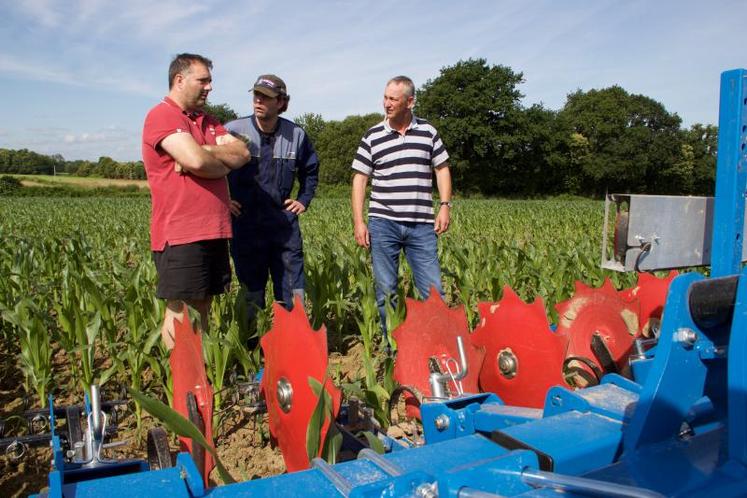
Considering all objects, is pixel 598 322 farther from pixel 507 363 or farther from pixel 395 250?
pixel 395 250

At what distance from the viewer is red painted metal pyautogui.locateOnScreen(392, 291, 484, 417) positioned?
2.80 metres

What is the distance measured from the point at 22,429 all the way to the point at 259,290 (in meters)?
1.59

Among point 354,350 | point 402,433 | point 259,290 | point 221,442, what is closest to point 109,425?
point 221,442

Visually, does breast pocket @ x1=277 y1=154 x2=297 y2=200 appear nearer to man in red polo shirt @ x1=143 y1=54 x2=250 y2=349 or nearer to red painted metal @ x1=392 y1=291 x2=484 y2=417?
man in red polo shirt @ x1=143 y1=54 x2=250 y2=349

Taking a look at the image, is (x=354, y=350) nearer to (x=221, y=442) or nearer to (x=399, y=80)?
(x=221, y=442)

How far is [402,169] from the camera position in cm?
414

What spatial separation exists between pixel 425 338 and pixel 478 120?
181 feet

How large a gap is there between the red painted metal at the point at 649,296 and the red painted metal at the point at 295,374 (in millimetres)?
2013

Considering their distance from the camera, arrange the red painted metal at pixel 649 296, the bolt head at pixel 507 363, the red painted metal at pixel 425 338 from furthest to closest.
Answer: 1. the red painted metal at pixel 649 296
2. the red painted metal at pixel 425 338
3. the bolt head at pixel 507 363

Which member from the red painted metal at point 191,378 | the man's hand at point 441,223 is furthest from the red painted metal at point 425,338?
the man's hand at point 441,223

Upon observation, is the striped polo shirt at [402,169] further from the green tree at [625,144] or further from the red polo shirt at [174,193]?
the green tree at [625,144]

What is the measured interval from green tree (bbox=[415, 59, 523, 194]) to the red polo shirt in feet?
171

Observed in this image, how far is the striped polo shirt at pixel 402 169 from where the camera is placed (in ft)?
13.6

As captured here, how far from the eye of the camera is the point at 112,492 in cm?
118
